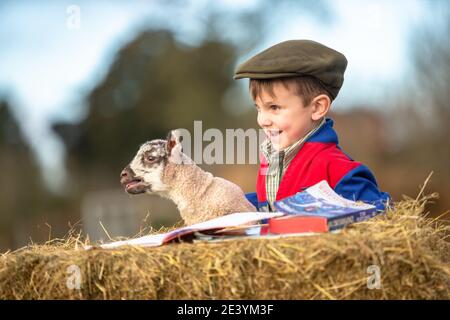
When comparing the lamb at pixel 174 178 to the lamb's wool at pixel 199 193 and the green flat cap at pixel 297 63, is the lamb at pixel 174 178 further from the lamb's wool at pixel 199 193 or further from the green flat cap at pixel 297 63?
the green flat cap at pixel 297 63

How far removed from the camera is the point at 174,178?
436 cm

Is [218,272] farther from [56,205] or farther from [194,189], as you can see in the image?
[56,205]

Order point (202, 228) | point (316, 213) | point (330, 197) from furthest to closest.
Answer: point (330, 197), point (202, 228), point (316, 213)

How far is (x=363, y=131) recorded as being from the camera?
59.0ft

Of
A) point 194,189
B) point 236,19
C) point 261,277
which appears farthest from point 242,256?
point 236,19

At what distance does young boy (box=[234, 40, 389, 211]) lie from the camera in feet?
13.6

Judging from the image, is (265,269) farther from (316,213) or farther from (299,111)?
(299,111)

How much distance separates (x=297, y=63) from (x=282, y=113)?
290mm

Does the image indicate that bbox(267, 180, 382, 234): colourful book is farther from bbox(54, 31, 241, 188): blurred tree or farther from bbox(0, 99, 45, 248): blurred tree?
bbox(54, 31, 241, 188): blurred tree

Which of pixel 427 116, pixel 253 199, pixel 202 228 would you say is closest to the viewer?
pixel 202 228

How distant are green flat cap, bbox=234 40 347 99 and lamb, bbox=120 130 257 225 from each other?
576mm

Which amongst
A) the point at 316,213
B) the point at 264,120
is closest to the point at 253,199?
the point at 264,120

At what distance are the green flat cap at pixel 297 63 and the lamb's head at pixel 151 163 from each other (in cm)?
56
